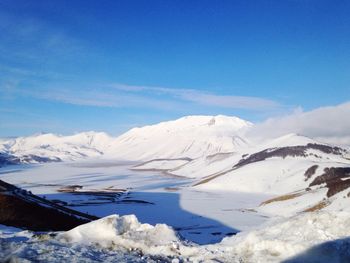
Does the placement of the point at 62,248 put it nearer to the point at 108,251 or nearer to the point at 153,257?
the point at 108,251

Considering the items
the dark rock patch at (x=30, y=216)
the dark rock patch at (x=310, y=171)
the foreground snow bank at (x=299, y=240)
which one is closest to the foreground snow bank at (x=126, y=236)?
the foreground snow bank at (x=299, y=240)

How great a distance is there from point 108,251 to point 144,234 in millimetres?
2150

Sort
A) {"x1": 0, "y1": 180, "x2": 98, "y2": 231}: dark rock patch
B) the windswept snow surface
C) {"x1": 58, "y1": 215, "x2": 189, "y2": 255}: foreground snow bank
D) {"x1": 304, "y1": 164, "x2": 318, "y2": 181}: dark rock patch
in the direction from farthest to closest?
{"x1": 304, "y1": 164, "x2": 318, "y2": 181}: dark rock patch < {"x1": 0, "y1": 180, "x2": 98, "y2": 231}: dark rock patch < {"x1": 58, "y1": 215, "x2": 189, "y2": 255}: foreground snow bank < the windswept snow surface

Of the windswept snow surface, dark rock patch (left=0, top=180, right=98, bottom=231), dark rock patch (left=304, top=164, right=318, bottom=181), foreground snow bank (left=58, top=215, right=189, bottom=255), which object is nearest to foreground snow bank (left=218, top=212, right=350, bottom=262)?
the windswept snow surface

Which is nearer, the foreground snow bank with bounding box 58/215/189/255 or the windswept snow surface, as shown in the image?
the windswept snow surface

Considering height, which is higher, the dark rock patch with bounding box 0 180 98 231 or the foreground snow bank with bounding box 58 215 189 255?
the foreground snow bank with bounding box 58 215 189 255

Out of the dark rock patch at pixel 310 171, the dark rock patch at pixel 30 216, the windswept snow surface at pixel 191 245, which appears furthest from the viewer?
the dark rock patch at pixel 310 171

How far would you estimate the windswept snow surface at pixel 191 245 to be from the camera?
562 inches

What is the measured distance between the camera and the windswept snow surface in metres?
14.3

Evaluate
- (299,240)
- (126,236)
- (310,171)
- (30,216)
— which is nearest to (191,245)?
(126,236)

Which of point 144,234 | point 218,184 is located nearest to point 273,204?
point 218,184

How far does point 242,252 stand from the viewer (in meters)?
15.3

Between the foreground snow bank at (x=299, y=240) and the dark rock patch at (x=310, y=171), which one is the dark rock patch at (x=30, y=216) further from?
the dark rock patch at (x=310, y=171)

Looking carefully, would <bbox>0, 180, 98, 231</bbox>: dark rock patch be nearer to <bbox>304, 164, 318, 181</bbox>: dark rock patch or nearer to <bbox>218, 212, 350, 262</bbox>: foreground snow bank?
<bbox>218, 212, 350, 262</bbox>: foreground snow bank
